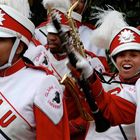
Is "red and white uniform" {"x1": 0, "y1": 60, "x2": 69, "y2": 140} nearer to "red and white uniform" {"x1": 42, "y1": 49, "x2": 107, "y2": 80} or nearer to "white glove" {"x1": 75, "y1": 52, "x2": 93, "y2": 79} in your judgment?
"white glove" {"x1": 75, "y1": 52, "x2": 93, "y2": 79}

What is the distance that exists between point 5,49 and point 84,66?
25.3 inches

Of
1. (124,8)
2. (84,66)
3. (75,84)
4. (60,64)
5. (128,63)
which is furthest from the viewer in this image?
(124,8)

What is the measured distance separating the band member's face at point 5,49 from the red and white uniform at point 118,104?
1.88 feet

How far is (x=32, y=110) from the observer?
357cm

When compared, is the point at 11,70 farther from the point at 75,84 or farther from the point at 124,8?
the point at 124,8

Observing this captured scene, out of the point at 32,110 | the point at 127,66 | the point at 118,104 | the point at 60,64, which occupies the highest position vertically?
the point at 32,110

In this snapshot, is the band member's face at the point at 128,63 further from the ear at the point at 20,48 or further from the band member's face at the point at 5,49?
the band member's face at the point at 5,49

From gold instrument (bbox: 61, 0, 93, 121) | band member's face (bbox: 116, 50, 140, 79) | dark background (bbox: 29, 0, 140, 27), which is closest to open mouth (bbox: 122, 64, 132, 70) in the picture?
band member's face (bbox: 116, 50, 140, 79)

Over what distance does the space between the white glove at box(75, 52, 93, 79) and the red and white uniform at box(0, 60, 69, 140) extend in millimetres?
376

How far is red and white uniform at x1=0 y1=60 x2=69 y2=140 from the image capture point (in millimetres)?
3537

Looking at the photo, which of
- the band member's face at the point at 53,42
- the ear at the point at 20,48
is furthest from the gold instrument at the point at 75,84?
the band member's face at the point at 53,42

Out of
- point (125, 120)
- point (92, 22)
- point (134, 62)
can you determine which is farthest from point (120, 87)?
point (92, 22)

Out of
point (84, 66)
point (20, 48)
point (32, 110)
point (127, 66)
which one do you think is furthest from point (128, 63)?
point (84, 66)

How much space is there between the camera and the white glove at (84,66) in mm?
3131
